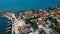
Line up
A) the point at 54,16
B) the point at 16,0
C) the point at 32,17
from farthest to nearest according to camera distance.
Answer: the point at 16,0, the point at 32,17, the point at 54,16

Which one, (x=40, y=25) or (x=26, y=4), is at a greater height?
(x=26, y=4)

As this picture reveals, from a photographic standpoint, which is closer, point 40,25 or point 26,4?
point 40,25

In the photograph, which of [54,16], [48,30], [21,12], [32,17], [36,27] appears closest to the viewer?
[48,30]

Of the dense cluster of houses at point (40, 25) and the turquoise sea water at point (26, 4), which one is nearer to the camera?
the dense cluster of houses at point (40, 25)

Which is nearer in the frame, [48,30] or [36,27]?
A: [48,30]

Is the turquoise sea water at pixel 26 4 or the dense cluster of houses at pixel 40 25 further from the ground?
the turquoise sea water at pixel 26 4

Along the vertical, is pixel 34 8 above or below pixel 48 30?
above

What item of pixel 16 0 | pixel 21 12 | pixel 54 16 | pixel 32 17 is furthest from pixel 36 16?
pixel 16 0

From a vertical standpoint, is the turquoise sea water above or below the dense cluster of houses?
above

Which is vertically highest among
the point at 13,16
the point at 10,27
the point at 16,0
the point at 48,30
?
the point at 16,0

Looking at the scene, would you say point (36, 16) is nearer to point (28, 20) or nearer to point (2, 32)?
point (28, 20)

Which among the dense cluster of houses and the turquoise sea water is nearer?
the dense cluster of houses
